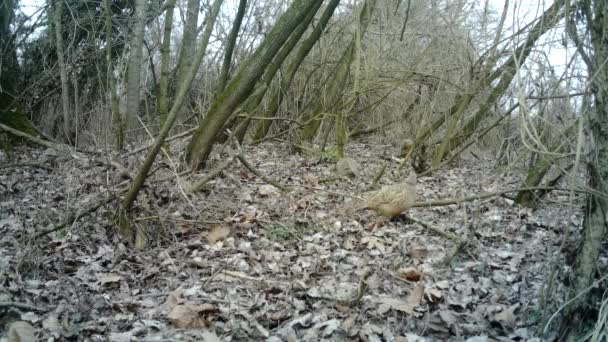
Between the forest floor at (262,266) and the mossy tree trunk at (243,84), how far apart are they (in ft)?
1.74

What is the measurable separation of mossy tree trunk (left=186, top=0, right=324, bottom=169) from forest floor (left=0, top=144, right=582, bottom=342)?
1.74 feet

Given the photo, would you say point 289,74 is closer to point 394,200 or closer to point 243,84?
point 243,84

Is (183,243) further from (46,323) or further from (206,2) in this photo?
(206,2)

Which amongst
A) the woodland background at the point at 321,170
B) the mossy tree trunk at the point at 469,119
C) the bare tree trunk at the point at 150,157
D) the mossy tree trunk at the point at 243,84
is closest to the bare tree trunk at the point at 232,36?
the woodland background at the point at 321,170

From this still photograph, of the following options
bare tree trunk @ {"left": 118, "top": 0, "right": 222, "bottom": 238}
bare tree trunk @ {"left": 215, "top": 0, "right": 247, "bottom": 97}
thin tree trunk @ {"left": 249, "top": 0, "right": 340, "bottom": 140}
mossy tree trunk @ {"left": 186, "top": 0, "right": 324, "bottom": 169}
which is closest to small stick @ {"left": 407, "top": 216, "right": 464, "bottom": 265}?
mossy tree trunk @ {"left": 186, "top": 0, "right": 324, "bottom": 169}

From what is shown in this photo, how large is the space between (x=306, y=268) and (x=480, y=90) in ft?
13.7

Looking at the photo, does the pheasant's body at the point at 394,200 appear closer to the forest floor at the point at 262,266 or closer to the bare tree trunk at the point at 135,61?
the forest floor at the point at 262,266

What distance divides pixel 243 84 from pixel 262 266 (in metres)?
2.43

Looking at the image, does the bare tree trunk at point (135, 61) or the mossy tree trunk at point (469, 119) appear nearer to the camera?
the mossy tree trunk at point (469, 119)

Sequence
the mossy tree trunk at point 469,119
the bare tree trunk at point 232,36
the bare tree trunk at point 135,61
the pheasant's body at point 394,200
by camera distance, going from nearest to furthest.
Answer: the pheasant's body at point 394,200
the bare tree trunk at point 232,36
the mossy tree trunk at point 469,119
the bare tree trunk at point 135,61

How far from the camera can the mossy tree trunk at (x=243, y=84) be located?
211 inches

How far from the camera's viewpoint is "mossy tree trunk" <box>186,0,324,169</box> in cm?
536

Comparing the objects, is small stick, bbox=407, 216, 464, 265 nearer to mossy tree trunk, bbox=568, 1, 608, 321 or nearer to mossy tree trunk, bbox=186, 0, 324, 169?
mossy tree trunk, bbox=568, 1, 608, 321

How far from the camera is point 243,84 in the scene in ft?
17.9
